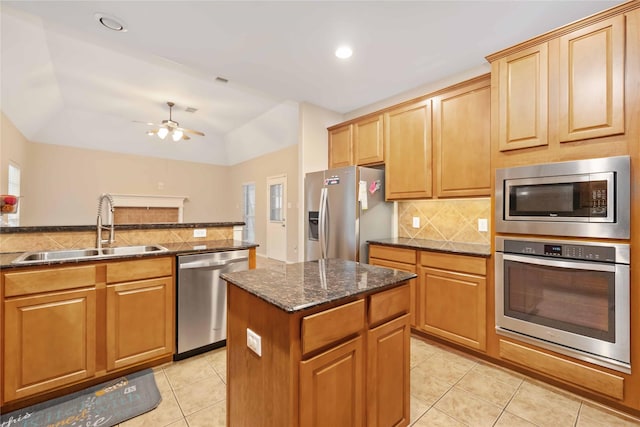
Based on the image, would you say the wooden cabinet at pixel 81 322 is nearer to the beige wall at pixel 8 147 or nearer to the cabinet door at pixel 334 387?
the cabinet door at pixel 334 387

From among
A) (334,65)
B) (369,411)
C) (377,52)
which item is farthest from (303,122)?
(369,411)

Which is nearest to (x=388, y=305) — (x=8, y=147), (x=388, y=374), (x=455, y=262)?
(x=388, y=374)

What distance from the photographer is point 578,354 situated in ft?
5.93

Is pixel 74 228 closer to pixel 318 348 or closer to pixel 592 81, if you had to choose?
pixel 318 348

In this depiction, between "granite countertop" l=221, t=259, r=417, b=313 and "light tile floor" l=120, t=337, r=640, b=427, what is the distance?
967mm

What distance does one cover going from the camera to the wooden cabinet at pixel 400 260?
8.84ft

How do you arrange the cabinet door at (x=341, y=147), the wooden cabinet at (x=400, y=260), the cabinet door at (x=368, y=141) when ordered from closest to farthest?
the wooden cabinet at (x=400, y=260) → the cabinet door at (x=368, y=141) → the cabinet door at (x=341, y=147)

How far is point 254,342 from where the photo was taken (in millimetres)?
1192

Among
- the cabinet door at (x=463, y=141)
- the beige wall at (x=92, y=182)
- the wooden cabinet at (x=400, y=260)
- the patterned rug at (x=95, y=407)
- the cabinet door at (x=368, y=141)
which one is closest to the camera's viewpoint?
the patterned rug at (x=95, y=407)

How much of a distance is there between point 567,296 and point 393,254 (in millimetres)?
1352

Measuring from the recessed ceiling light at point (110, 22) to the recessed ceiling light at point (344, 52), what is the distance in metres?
1.82

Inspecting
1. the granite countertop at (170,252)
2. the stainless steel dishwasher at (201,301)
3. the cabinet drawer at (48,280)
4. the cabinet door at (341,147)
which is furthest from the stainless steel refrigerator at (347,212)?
the cabinet drawer at (48,280)

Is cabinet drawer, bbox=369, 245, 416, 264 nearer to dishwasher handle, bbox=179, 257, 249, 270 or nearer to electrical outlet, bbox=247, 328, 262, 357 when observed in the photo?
dishwasher handle, bbox=179, 257, 249, 270

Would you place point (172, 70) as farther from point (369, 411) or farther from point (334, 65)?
point (369, 411)
